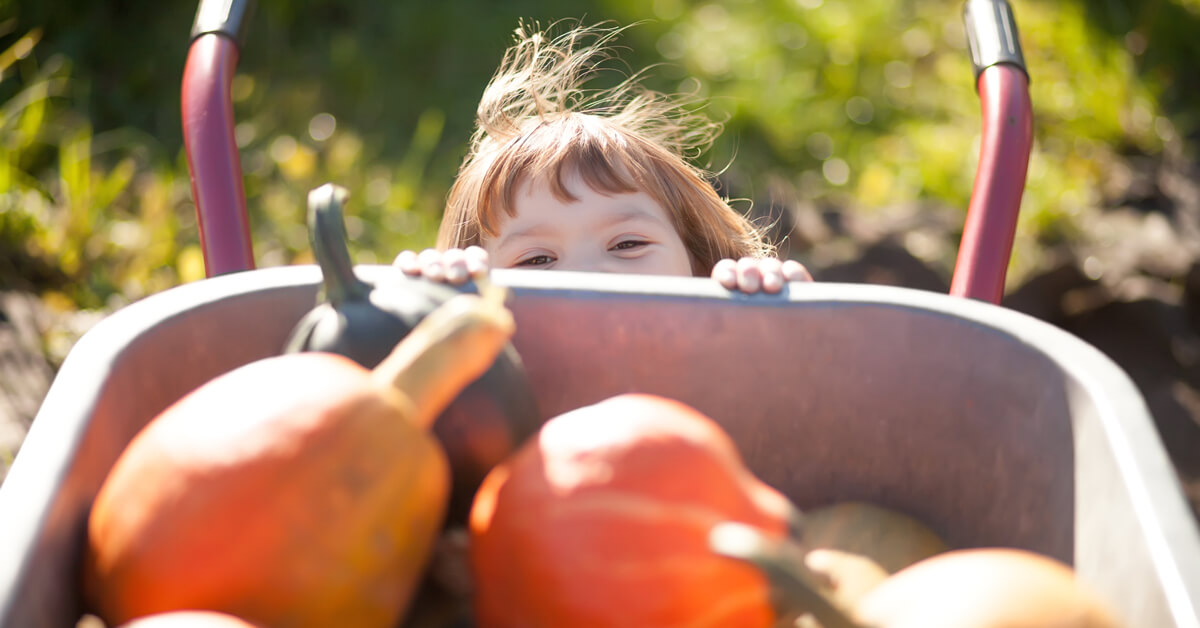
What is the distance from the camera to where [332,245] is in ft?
1.88

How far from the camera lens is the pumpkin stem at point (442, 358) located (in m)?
0.47

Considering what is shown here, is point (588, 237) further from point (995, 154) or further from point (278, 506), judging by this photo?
point (278, 506)

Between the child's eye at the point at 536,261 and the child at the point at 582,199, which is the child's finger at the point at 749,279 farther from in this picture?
the child's eye at the point at 536,261

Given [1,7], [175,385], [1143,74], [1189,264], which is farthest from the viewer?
[1143,74]

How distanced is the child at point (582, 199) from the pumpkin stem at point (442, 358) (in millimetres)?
488

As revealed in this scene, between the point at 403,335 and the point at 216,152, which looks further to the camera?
the point at 216,152

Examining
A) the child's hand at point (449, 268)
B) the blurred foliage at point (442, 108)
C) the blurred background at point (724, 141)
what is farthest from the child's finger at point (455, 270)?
the blurred foliage at point (442, 108)

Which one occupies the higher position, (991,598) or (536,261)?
(991,598)

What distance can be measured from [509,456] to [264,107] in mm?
2301

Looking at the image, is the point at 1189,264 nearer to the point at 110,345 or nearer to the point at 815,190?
the point at 815,190

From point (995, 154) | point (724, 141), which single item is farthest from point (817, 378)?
point (724, 141)

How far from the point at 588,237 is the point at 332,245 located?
0.52m

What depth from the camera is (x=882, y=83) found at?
2789mm

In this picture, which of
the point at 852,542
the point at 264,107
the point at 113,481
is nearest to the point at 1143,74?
the point at 264,107
